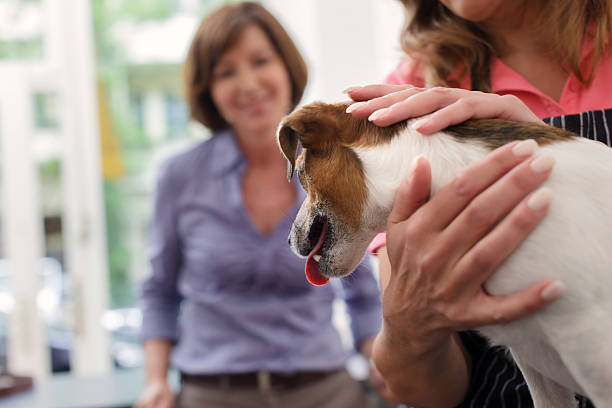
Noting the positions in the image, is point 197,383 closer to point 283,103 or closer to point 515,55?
point 283,103

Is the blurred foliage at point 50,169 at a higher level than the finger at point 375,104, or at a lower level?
lower

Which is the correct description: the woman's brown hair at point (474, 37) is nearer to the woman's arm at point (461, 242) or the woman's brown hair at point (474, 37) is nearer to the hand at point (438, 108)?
the hand at point (438, 108)

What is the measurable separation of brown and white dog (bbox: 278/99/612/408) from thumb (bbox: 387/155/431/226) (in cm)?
2

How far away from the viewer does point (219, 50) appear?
72.7 inches

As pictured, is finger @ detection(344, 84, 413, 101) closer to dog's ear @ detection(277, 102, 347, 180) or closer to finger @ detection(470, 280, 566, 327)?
dog's ear @ detection(277, 102, 347, 180)

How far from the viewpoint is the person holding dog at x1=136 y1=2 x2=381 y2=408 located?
1.70 m

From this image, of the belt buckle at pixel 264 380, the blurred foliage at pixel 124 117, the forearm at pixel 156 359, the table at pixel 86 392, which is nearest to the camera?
the belt buckle at pixel 264 380

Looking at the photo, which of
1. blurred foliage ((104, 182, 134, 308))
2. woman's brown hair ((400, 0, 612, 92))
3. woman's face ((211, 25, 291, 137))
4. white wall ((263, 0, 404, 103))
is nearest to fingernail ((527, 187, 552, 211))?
woman's brown hair ((400, 0, 612, 92))

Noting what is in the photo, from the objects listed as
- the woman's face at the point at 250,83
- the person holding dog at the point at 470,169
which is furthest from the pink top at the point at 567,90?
the woman's face at the point at 250,83

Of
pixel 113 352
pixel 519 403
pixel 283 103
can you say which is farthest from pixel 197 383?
pixel 113 352

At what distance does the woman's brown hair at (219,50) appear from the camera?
185cm

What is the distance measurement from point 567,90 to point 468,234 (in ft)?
1.24

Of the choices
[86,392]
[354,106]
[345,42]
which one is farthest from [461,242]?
[345,42]

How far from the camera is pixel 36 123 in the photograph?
332 cm
